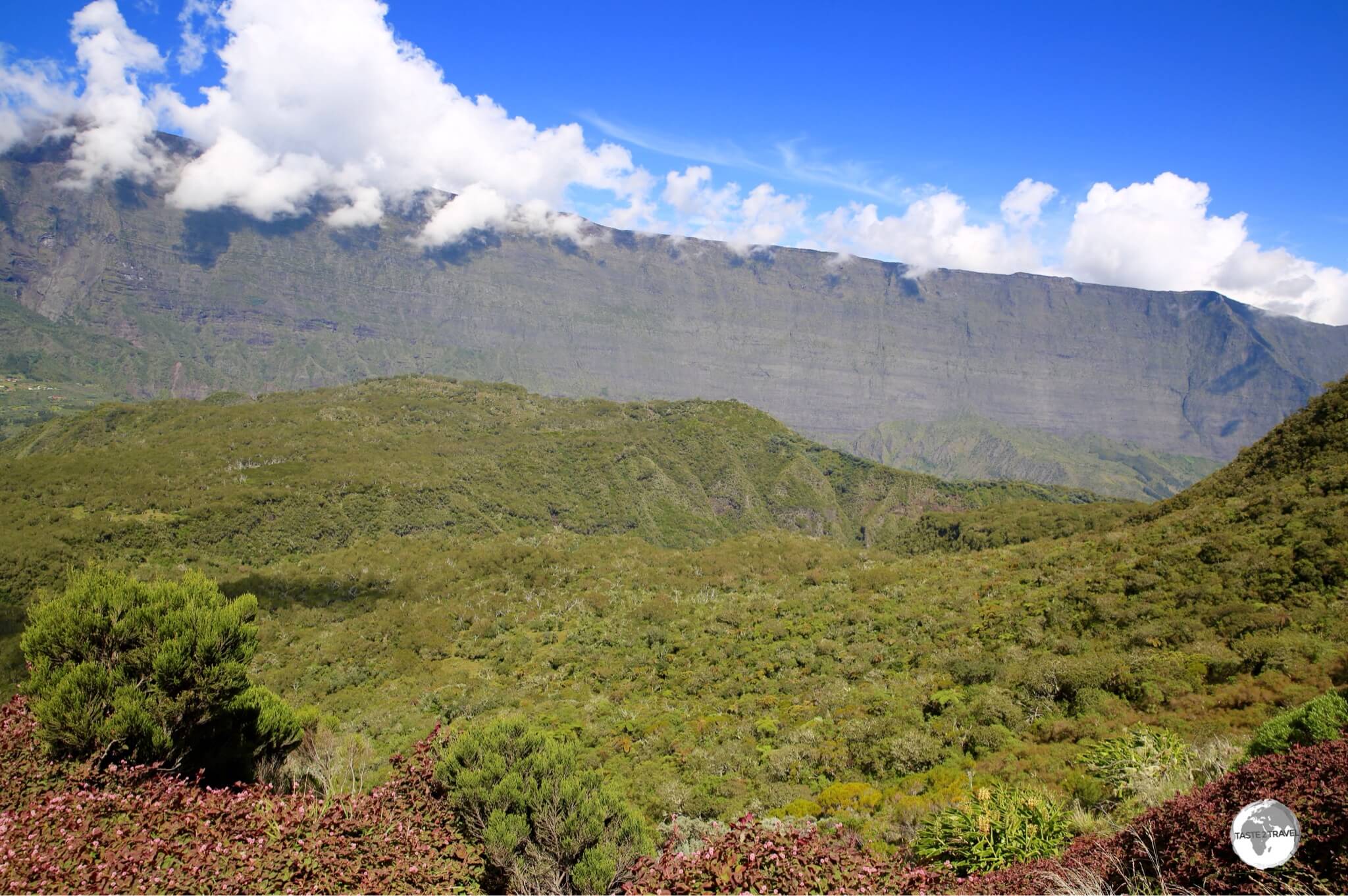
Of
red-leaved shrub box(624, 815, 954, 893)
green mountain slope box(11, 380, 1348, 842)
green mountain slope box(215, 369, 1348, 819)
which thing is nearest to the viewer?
red-leaved shrub box(624, 815, 954, 893)

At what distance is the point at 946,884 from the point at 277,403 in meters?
212

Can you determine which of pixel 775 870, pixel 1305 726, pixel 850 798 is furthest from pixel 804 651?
pixel 775 870

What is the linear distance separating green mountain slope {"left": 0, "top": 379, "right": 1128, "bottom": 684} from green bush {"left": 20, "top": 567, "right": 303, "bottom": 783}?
62.6 m

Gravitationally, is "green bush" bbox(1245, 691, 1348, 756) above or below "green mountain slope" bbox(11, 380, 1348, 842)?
above

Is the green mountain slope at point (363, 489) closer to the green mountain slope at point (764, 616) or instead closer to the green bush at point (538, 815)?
the green mountain slope at point (764, 616)

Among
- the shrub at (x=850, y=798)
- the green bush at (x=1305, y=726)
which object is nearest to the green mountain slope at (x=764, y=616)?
the shrub at (x=850, y=798)

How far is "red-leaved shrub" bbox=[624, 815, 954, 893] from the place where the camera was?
28.8ft

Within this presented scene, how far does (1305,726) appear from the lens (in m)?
11.2

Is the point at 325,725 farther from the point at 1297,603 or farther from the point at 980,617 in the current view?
the point at 1297,603

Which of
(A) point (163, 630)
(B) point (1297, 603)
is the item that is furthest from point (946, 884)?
(B) point (1297, 603)

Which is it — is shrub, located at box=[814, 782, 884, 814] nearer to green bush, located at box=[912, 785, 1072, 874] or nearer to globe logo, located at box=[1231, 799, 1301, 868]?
green bush, located at box=[912, 785, 1072, 874]

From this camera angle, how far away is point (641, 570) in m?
72.5

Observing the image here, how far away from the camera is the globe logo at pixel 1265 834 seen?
6.64 m

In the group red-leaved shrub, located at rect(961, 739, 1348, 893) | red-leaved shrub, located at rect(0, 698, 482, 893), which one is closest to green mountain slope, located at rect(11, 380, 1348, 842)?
red-leaved shrub, located at rect(961, 739, 1348, 893)
